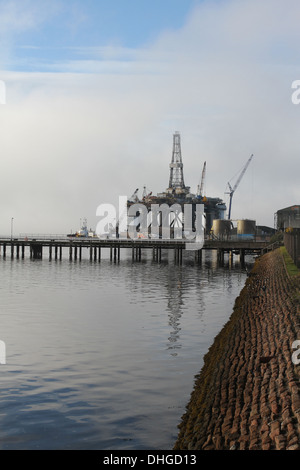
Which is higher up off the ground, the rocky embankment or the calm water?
the rocky embankment

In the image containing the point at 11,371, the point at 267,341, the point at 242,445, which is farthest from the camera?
the point at 11,371

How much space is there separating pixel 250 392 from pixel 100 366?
9.05 m

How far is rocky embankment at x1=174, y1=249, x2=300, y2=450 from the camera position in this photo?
36.9ft

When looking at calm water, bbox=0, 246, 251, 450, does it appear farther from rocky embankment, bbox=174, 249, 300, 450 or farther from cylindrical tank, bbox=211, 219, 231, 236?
cylindrical tank, bbox=211, 219, 231, 236

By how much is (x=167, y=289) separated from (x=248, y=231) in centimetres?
12174

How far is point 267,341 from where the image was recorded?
763 inches

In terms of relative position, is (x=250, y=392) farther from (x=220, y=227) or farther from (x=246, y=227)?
(x=220, y=227)

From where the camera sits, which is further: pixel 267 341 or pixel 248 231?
pixel 248 231

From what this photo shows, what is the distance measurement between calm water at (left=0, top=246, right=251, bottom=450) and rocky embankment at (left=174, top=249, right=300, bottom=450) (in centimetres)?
107

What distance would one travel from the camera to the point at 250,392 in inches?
562

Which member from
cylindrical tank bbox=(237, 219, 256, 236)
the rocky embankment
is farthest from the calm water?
cylindrical tank bbox=(237, 219, 256, 236)
